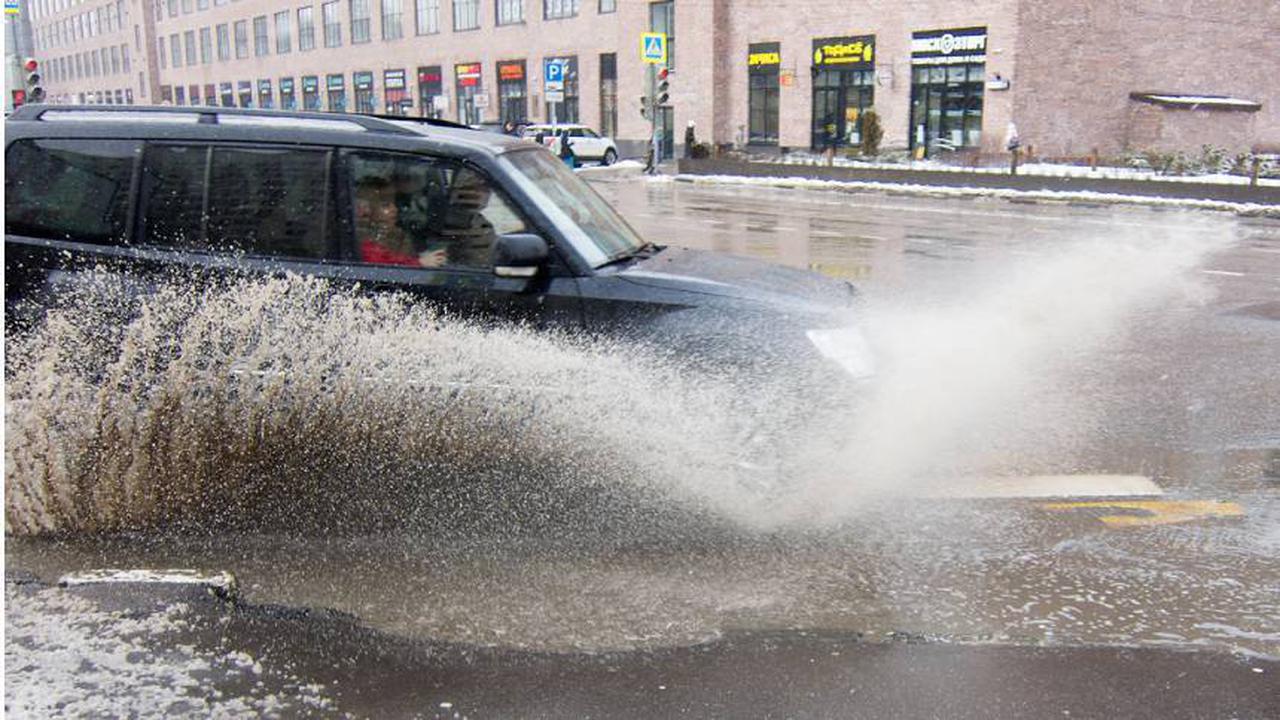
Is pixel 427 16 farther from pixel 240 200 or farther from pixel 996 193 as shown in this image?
pixel 240 200

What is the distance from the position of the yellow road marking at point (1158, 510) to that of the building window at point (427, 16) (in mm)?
57204

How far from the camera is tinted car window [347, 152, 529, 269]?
4.78 metres

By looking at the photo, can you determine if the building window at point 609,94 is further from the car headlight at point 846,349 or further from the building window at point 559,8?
the car headlight at point 846,349

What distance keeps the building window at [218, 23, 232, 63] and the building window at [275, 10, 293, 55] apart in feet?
26.0

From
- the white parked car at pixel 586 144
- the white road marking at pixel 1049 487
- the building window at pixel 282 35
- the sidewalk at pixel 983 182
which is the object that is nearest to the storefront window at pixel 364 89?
the building window at pixel 282 35

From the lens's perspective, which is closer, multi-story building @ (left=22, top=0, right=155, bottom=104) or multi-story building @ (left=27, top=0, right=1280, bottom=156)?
multi-story building @ (left=27, top=0, right=1280, bottom=156)

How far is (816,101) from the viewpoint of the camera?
3984 cm

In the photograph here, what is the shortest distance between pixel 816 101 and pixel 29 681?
39.0 metres

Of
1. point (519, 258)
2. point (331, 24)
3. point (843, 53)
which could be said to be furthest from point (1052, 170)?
point (331, 24)

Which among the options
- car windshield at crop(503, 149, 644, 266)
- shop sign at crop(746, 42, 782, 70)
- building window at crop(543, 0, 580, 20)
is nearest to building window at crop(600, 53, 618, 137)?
building window at crop(543, 0, 580, 20)

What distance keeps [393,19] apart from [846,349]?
6132cm

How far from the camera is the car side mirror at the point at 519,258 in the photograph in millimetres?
4559

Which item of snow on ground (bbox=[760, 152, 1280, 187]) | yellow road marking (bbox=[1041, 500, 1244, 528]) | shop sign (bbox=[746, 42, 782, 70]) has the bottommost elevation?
yellow road marking (bbox=[1041, 500, 1244, 528])

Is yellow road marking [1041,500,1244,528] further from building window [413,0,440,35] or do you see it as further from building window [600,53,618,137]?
building window [413,0,440,35]
